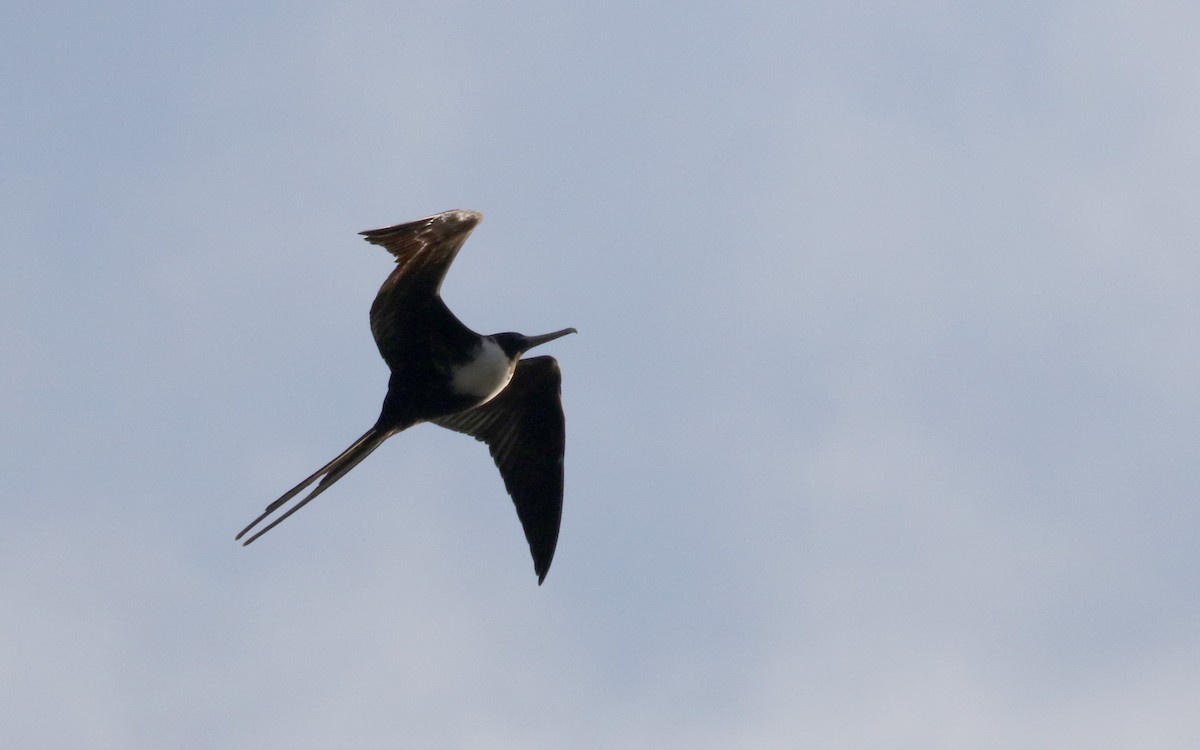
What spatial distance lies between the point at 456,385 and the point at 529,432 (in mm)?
958

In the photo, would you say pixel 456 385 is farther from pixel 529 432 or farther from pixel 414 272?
pixel 529 432

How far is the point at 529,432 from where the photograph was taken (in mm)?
9164

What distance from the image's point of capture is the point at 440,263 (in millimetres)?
7766

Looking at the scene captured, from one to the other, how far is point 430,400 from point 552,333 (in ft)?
2.41

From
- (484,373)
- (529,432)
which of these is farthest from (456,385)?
(529,432)

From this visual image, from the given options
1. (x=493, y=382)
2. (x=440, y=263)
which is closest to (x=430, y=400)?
(x=493, y=382)

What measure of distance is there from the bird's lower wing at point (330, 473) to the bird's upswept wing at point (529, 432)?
107cm

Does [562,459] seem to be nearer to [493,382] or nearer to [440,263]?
[493,382]

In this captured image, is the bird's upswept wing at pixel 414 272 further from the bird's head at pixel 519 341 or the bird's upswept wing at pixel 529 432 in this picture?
the bird's upswept wing at pixel 529 432

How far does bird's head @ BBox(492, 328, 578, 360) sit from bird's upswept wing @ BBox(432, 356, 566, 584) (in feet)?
1.53

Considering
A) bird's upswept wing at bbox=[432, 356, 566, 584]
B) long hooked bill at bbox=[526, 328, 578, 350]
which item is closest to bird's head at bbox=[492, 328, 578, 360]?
long hooked bill at bbox=[526, 328, 578, 350]

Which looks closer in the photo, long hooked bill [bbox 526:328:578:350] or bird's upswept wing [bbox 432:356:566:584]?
long hooked bill [bbox 526:328:578:350]

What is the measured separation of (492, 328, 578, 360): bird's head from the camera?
8430 mm

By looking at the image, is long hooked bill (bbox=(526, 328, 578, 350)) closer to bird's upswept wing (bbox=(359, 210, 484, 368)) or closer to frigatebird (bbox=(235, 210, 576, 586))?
frigatebird (bbox=(235, 210, 576, 586))
